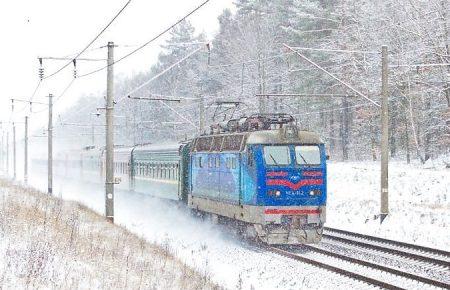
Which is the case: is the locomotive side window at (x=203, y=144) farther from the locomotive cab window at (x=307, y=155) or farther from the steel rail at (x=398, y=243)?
the steel rail at (x=398, y=243)

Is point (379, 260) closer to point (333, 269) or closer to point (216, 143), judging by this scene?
point (333, 269)

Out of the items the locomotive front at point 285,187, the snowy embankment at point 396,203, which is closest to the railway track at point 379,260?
the locomotive front at point 285,187

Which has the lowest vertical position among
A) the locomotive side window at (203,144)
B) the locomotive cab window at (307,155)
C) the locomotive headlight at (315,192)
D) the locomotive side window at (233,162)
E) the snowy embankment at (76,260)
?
the snowy embankment at (76,260)

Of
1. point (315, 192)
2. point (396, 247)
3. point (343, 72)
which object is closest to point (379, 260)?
point (396, 247)

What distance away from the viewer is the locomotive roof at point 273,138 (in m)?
16.9

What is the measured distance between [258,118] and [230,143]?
1.19 meters

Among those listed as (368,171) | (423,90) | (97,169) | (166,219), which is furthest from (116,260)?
(97,169)

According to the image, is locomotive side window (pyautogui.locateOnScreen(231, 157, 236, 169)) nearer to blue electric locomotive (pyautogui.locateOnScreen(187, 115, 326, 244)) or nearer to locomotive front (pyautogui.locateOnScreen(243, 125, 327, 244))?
blue electric locomotive (pyautogui.locateOnScreen(187, 115, 326, 244))

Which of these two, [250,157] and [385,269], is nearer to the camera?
[385,269]

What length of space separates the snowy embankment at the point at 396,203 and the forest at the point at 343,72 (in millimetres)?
4070

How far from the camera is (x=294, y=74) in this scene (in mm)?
49281

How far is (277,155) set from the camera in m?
17.0

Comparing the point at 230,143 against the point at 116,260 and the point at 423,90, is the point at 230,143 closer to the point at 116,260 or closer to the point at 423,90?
the point at 116,260

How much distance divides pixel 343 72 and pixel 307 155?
1052 inches
